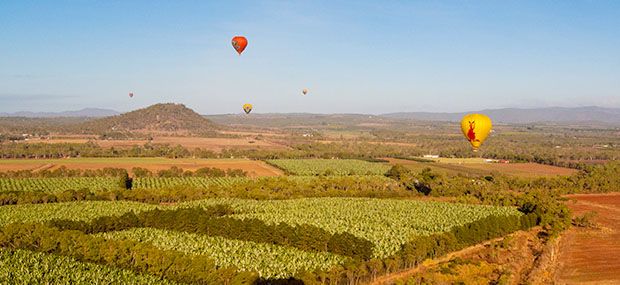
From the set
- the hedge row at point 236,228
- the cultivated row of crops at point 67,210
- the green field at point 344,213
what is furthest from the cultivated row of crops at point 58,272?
the cultivated row of crops at point 67,210

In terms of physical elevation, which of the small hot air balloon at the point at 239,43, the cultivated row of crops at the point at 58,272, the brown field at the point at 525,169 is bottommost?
the brown field at the point at 525,169

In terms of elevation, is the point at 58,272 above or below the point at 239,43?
below

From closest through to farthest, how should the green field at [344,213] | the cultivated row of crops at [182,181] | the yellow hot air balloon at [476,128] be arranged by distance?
the green field at [344,213] < the yellow hot air balloon at [476,128] < the cultivated row of crops at [182,181]

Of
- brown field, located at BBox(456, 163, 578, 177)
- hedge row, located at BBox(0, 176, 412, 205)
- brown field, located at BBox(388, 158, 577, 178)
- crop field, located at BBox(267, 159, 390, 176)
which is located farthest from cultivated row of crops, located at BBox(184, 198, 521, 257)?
brown field, located at BBox(456, 163, 578, 177)

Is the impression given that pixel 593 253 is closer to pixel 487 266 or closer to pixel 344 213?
pixel 487 266

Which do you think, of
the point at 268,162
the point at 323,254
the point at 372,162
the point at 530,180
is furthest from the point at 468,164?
the point at 323,254

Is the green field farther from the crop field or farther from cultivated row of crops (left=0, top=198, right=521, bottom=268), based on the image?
the crop field

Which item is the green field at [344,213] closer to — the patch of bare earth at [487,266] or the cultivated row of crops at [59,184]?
the patch of bare earth at [487,266]

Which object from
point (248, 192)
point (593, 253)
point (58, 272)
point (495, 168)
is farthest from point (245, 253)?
point (495, 168)
